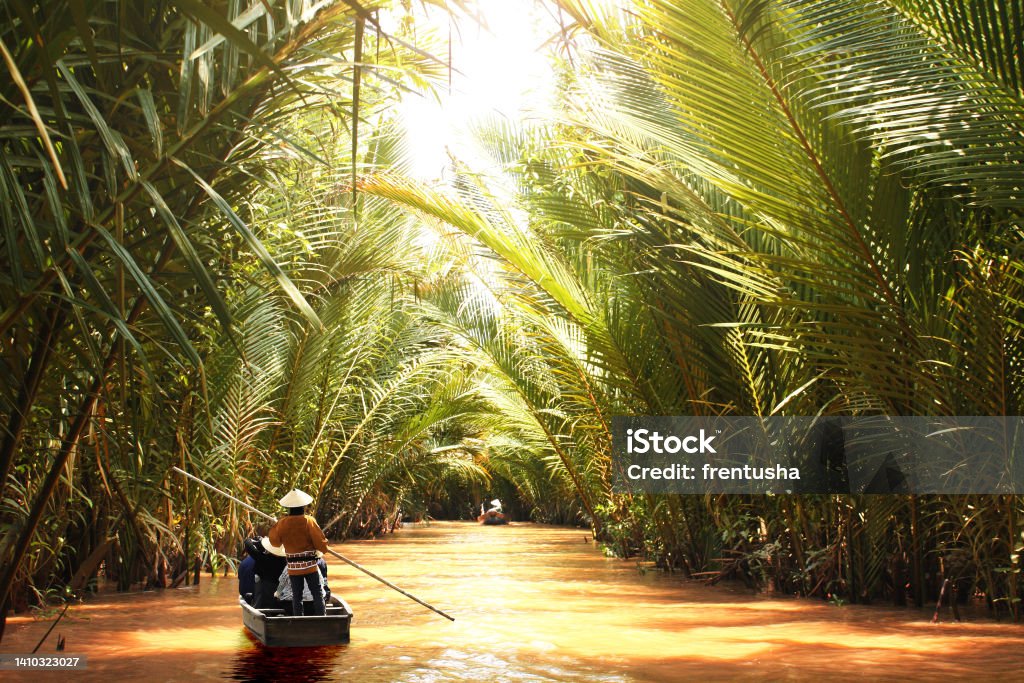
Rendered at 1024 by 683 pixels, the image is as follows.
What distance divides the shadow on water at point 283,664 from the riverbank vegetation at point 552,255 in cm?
117

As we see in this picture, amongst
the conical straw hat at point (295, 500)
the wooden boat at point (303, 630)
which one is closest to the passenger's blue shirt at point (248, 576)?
the conical straw hat at point (295, 500)

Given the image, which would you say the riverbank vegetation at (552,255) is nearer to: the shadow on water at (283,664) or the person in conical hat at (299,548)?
the person in conical hat at (299,548)

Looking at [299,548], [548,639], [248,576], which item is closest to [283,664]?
[299,548]

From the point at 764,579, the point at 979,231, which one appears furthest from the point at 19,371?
the point at 764,579

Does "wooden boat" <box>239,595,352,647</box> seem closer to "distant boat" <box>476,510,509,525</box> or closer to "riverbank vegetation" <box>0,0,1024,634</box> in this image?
"riverbank vegetation" <box>0,0,1024,634</box>

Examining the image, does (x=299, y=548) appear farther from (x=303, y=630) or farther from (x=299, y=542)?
(x=303, y=630)

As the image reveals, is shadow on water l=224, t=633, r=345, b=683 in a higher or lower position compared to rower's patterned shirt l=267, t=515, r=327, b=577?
lower

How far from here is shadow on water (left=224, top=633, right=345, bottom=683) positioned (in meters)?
5.98

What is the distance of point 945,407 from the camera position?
701 cm

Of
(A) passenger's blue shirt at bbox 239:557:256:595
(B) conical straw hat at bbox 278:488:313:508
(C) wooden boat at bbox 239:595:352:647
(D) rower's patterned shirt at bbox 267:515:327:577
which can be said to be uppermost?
(B) conical straw hat at bbox 278:488:313:508

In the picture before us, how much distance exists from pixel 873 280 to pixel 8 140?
495cm

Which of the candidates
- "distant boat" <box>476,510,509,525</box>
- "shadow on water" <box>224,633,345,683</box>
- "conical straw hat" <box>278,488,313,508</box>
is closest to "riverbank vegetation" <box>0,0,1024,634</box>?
"conical straw hat" <box>278,488,313,508</box>

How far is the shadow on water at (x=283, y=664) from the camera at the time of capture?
236 inches

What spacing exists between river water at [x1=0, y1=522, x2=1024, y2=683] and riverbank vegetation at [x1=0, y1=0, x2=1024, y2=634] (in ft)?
1.91
